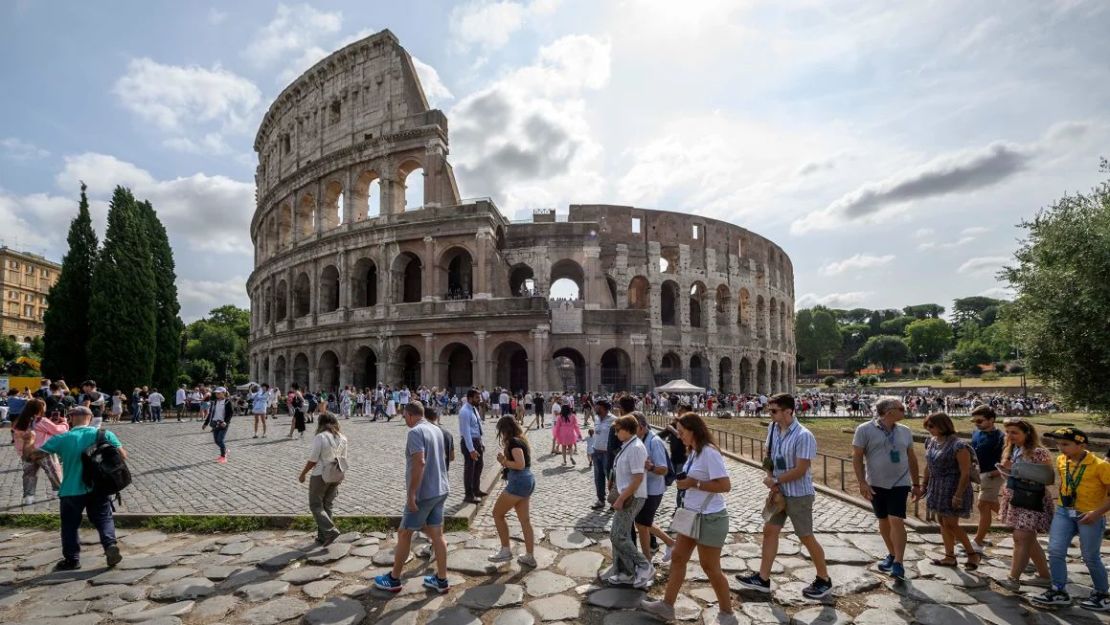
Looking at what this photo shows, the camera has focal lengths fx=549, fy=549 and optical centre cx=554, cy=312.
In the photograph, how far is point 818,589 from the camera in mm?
4359

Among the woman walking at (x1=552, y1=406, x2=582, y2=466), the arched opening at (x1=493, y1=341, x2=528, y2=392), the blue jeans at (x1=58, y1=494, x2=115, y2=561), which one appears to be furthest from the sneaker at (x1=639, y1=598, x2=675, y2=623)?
the arched opening at (x1=493, y1=341, x2=528, y2=392)

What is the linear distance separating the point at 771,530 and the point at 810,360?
84.2 meters

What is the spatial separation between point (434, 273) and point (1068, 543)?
79.7 ft

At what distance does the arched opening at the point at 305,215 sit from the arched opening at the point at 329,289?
10.1 ft

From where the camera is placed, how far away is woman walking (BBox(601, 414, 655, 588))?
4.39 meters

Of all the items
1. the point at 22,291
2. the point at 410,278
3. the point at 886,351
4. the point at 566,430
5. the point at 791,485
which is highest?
the point at 22,291

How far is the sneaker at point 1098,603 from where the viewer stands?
407 cm

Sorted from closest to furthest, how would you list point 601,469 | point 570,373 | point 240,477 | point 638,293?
point 601,469
point 240,477
point 570,373
point 638,293

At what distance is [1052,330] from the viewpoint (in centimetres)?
1396

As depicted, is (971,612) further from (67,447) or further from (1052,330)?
(1052,330)

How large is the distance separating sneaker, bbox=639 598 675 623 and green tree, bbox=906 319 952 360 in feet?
310

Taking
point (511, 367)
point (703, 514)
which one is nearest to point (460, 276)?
point (511, 367)

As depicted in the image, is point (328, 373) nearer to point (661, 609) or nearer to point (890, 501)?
point (661, 609)

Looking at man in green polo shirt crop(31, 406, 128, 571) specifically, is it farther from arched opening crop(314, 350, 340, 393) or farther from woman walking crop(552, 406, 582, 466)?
arched opening crop(314, 350, 340, 393)
